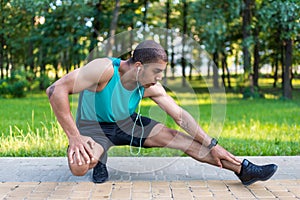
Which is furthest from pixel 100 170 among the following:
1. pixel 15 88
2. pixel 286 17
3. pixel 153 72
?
pixel 15 88

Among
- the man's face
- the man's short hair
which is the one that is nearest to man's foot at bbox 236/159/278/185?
the man's face

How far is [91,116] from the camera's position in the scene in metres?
4.07

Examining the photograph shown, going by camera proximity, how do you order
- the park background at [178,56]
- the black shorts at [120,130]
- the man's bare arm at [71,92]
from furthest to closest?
the park background at [178,56] → the black shorts at [120,130] → the man's bare arm at [71,92]

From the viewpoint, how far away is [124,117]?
411 cm

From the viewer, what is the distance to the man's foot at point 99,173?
415 centimetres

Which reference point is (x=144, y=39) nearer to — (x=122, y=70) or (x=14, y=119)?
(x=122, y=70)

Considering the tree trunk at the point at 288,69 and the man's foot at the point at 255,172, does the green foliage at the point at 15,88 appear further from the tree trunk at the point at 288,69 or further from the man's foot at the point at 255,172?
the man's foot at the point at 255,172

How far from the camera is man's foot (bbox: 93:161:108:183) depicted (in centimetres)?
415

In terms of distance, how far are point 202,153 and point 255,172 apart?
481mm

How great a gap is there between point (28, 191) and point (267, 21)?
1461 cm

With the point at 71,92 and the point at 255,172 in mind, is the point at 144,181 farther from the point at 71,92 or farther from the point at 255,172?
the point at 71,92

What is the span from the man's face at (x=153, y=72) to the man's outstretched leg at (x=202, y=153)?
1.84ft

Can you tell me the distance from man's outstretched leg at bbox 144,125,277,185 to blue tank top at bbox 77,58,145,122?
336 mm

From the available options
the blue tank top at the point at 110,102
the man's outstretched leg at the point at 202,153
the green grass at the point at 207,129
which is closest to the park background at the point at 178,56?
the green grass at the point at 207,129
